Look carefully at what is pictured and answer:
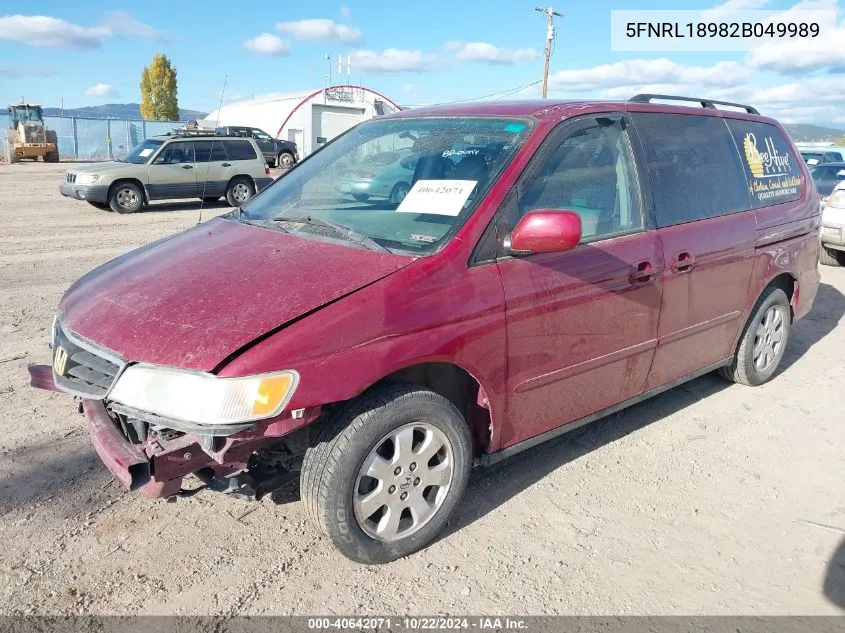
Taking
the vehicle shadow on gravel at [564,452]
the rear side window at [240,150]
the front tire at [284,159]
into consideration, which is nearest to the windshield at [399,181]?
the vehicle shadow on gravel at [564,452]

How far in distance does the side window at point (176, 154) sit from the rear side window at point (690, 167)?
13.5m

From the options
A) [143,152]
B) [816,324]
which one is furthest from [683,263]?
[143,152]

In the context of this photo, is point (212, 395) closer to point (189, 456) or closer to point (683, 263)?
point (189, 456)

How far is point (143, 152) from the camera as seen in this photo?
51.1ft

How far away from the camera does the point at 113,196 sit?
48.4ft

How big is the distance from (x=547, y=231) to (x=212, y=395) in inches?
58.1

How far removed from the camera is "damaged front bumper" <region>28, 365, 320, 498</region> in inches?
96.8

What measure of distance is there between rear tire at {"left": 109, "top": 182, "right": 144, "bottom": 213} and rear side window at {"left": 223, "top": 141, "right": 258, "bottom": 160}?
2364 millimetres

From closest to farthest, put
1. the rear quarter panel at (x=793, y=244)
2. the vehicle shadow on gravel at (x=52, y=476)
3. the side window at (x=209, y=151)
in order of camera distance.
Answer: the vehicle shadow on gravel at (x=52, y=476), the rear quarter panel at (x=793, y=244), the side window at (x=209, y=151)

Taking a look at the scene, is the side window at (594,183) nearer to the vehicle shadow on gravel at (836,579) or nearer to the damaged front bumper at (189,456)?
the damaged front bumper at (189,456)

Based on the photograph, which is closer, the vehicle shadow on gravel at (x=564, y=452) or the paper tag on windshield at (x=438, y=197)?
the paper tag on windshield at (x=438, y=197)

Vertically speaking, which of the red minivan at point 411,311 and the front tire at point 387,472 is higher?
the red minivan at point 411,311

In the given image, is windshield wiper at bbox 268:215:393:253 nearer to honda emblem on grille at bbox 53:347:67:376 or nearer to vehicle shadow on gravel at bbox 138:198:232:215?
honda emblem on grille at bbox 53:347:67:376

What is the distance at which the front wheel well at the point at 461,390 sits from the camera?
9.77 feet
